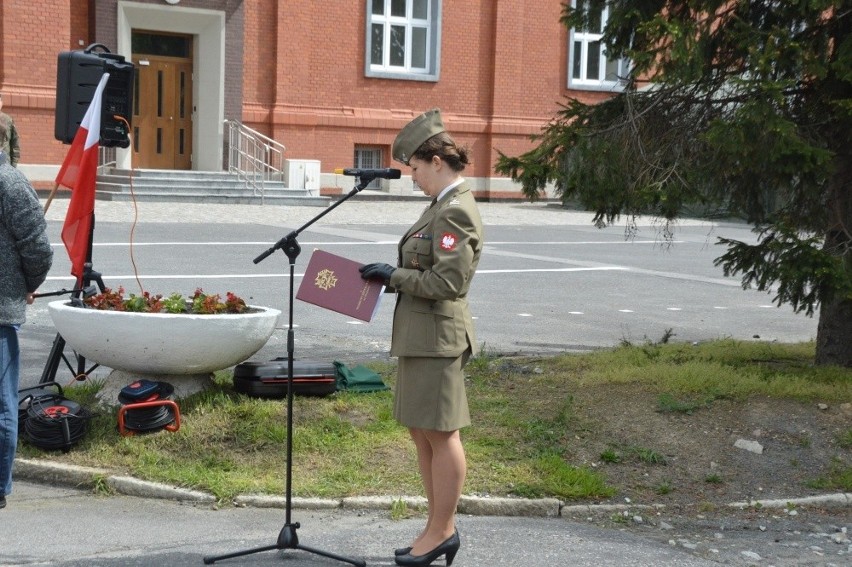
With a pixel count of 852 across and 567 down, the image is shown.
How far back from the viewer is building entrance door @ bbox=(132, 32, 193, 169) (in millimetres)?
29516

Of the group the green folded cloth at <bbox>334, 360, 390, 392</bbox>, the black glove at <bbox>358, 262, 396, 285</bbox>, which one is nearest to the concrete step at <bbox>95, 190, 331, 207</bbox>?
the green folded cloth at <bbox>334, 360, 390, 392</bbox>

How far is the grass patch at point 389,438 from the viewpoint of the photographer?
6727mm

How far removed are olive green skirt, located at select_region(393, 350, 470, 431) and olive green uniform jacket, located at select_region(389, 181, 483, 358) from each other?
6 cm

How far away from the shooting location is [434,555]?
5.49 metres

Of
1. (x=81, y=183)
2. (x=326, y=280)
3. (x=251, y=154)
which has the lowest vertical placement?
(x=326, y=280)

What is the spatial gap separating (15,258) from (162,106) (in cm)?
2469

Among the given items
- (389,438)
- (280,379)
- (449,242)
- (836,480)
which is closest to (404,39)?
(280,379)

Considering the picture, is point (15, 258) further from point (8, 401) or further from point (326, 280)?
point (326, 280)

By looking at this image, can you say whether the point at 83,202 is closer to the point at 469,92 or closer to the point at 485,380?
the point at 485,380

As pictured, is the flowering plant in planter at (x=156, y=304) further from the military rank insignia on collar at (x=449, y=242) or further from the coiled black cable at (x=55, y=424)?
the military rank insignia on collar at (x=449, y=242)

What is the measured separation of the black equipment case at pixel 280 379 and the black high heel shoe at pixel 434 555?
7.67ft

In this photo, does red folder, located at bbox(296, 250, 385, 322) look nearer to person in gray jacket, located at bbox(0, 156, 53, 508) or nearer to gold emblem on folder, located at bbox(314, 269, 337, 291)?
gold emblem on folder, located at bbox(314, 269, 337, 291)

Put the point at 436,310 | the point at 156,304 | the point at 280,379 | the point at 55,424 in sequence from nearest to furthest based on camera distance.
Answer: the point at 436,310, the point at 55,424, the point at 156,304, the point at 280,379

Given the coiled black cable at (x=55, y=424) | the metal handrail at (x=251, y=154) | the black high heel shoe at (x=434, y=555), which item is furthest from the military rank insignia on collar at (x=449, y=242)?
the metal handrail at (x=251, y=154)
